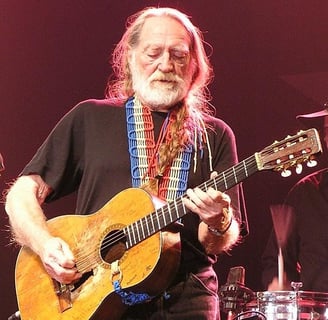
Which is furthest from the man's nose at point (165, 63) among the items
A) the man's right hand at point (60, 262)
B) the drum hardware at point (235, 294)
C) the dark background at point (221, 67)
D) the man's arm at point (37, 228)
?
the dark background at point (221, 67)

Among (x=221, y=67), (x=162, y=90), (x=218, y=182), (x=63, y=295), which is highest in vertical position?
(x=221, y=67)

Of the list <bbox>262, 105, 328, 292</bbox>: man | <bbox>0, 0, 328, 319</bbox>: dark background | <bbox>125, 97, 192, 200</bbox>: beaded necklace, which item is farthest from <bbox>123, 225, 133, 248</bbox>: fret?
<bbox>262, 105, 328, 292</bbox>: man

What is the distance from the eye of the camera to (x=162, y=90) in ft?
10.6

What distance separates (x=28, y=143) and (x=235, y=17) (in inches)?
70.2

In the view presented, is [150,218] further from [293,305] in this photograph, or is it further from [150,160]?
[293,305]

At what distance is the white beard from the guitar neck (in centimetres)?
58

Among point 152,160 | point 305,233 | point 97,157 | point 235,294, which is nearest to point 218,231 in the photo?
point 152,160

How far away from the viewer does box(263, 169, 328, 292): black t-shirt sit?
5344 millimetres

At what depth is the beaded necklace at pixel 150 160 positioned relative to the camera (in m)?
3.04

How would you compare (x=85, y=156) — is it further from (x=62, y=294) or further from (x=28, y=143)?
(x=28, y=143)

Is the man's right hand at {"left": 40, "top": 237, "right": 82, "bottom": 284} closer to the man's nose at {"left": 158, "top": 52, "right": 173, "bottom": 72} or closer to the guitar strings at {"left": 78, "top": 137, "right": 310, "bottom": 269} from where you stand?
the guitar strings at {"left": 78, "top": 137, "right": 310, "bottom": 269}

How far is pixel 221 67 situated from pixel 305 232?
4.52 feet

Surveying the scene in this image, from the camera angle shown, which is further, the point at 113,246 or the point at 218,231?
the point at 113,246

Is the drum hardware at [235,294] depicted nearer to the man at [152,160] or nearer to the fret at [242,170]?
the man at [152,160]
